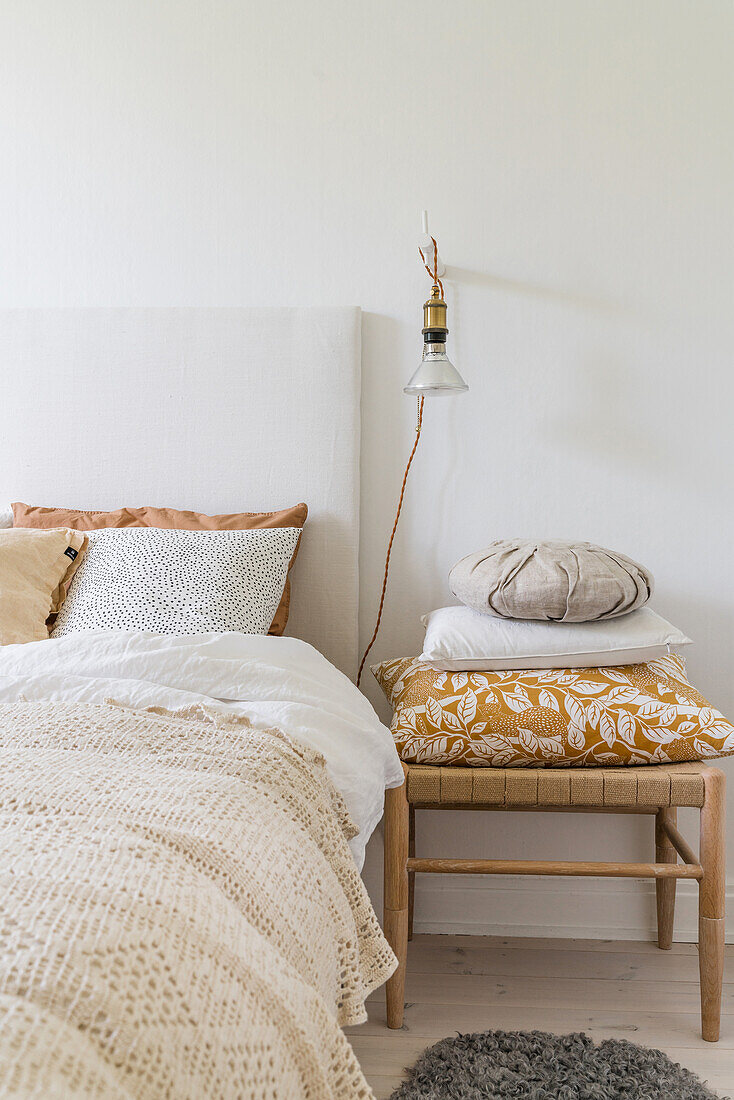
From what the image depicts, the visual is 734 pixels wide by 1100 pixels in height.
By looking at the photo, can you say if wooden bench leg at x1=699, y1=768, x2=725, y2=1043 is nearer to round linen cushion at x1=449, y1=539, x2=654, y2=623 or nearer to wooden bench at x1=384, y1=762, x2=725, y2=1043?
wooden bench at x1=384, y1=762, x2=725, y2=1043

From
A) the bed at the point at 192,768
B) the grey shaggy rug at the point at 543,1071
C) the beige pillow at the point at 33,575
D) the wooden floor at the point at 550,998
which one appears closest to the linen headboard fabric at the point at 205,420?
the bed at the point at 192,768

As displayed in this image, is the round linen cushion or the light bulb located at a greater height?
the light bulb

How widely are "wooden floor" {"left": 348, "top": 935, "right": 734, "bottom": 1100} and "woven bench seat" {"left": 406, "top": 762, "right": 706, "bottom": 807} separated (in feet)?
1.43

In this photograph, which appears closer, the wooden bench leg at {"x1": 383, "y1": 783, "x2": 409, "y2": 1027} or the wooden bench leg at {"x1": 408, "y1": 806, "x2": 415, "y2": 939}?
the wooden bench leg at {"x1": 383, "y1": 783, "x2": 409, "y2": 1027}

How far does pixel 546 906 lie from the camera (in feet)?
6.52

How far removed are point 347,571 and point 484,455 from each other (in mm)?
420

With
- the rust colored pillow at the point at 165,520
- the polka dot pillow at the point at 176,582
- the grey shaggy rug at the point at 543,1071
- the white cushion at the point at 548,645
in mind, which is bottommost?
the grey shaggy rug at the point at 543,1071

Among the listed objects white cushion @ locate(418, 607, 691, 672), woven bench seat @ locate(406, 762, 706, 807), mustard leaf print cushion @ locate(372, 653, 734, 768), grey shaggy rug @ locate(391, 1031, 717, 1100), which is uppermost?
white cushion @ locate(418, 607, 691, 672)

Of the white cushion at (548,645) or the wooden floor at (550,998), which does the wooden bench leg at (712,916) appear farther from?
the white cushion at (548,645)

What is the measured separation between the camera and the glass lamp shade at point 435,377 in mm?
1803

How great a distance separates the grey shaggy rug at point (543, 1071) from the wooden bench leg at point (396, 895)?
102 mm

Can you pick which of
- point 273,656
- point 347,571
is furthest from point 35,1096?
point 347,571

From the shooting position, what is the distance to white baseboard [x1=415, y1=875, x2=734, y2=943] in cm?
197

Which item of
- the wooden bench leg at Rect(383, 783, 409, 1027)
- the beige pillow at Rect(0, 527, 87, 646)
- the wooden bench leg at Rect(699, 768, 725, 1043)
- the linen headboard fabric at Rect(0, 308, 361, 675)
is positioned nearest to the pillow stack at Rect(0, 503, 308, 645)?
the beige pillow at Rect(0, 527, 87, 646)
